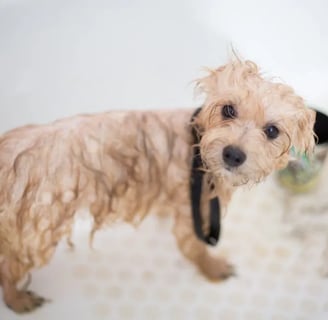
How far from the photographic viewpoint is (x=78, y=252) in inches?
42.8

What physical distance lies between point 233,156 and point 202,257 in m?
0.40

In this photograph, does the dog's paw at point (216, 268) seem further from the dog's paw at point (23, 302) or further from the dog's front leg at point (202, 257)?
the dog's paw at point (23, 302)

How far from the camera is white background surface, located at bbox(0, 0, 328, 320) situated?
98 cm

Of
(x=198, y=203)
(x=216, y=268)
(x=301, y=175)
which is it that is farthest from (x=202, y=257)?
(x=301, y=175)

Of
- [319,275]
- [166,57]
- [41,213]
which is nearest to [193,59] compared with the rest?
[166,57]

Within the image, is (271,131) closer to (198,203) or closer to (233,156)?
(233,156)

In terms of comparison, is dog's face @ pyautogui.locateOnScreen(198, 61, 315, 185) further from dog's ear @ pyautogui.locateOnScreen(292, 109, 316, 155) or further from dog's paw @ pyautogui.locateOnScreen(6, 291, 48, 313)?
dog's paw @ pyautogui.locateOnScreen(6, 291, 48, 313)

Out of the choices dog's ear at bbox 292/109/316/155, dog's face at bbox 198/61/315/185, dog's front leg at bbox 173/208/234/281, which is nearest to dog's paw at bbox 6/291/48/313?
Result: dog's front leg at bbox 173/208/234/281

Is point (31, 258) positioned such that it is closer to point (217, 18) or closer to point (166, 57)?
point (166, 57)

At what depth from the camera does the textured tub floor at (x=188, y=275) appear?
1.04m

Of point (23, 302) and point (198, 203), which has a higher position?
point (198, 203)

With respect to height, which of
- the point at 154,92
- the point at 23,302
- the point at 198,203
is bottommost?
the point at 23,302

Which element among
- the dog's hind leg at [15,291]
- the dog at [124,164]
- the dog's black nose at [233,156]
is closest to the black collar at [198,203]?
the dog at [124,164]

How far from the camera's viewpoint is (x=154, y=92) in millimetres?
1081
